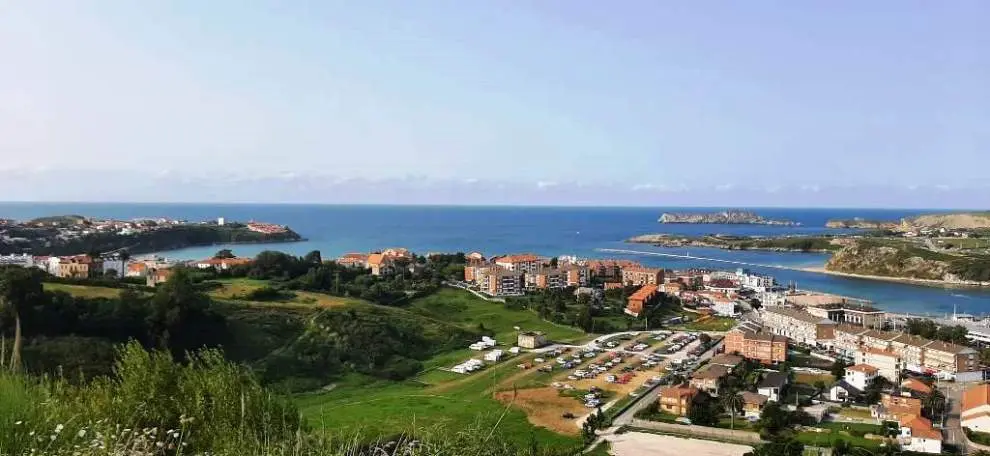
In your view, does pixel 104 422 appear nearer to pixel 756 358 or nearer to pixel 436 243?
pixel 756 358

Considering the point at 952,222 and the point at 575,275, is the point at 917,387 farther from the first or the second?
the point at 952,222

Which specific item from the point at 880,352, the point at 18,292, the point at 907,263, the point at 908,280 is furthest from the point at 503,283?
the point at 907,263

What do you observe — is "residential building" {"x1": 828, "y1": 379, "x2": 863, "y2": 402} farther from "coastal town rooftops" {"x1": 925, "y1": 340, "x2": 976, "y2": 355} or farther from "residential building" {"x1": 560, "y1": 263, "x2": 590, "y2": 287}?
"residential building" {"x1": 560, "y1": 263, "x2": 590, "y2": 287}

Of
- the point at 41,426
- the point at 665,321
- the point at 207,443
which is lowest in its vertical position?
the point at 665,321

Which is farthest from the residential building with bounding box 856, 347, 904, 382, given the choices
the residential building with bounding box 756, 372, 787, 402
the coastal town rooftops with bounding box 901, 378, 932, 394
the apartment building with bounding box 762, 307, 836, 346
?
the residential building with bounding box 756, 372, 787, 402

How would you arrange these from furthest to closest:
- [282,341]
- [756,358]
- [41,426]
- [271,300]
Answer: [271,300]
[756,358]
[282,341]
[41,426]

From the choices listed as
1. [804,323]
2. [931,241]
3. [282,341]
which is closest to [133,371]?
Result: [282,341]

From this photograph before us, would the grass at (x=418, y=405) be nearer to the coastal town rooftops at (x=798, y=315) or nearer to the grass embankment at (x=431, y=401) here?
the grass embankment at (x=431, y=401)

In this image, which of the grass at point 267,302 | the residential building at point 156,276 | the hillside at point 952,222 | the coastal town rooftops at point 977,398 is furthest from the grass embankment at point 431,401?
the hillside at point 952,222
